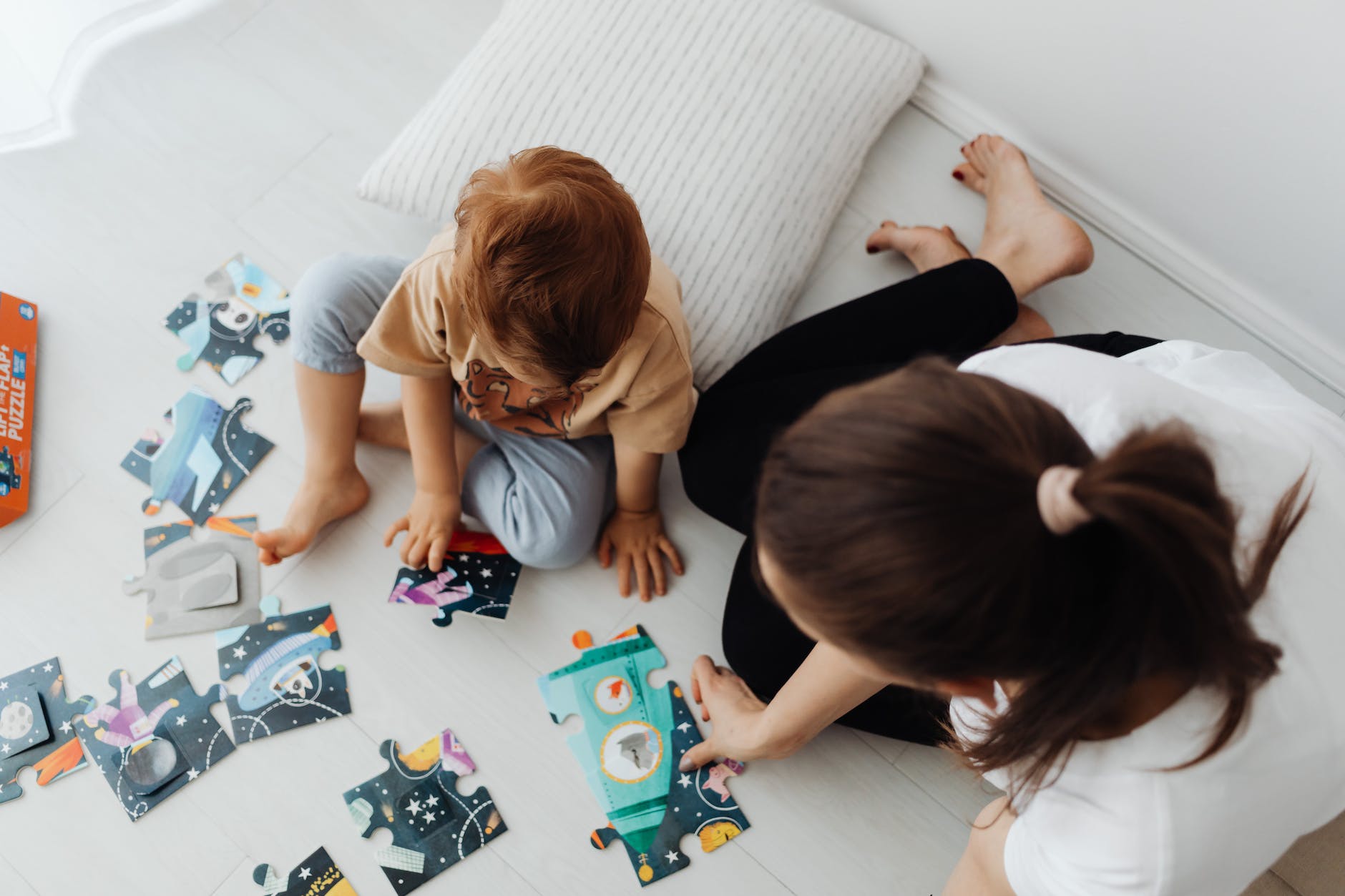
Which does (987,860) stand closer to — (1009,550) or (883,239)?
(1009,550)

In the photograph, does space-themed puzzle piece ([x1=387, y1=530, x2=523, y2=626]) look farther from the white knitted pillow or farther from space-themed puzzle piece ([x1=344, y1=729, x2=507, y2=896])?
the white knitted pillow

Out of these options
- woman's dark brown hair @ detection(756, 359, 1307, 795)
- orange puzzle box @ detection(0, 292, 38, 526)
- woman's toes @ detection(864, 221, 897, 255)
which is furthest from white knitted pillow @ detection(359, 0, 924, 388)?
woman's dark brown hair @ detection(756, 359, 1307, 795)

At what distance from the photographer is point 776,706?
38.1 inches

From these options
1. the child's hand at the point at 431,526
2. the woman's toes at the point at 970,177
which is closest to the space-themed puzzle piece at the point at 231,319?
the child's hand at the point at 431,526

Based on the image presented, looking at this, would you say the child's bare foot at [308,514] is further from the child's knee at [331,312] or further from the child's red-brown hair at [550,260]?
the child's red-brown hair at [550,260]

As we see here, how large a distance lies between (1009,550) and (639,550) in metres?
0.76

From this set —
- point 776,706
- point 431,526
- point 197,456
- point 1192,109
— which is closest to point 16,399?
point 197,456

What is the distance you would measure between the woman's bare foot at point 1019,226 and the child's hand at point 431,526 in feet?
2.43

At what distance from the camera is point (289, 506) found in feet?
3.89

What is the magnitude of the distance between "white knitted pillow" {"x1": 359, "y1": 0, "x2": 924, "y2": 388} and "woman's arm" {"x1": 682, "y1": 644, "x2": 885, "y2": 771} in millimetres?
384

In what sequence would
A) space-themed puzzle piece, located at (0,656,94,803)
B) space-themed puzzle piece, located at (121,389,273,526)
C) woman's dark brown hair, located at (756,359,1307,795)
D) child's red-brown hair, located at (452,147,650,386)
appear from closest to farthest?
1. woman's dark brown hair, located at (756,359,1307,795)
2. child's red-brown hair, located at (452,147,650,386)
3. space-themed puzzle piece, located at (0,656,94,803)
4. space-themed puzzle piece, located at (121,389,273,526)

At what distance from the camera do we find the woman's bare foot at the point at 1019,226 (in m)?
1.20

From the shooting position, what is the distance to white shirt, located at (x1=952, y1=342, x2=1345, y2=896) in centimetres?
57

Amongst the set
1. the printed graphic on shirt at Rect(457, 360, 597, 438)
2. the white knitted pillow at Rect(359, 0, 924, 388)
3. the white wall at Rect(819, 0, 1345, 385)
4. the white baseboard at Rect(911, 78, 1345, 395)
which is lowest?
the printed graphic on shirt at Rect(457, 360, 597, 438)
